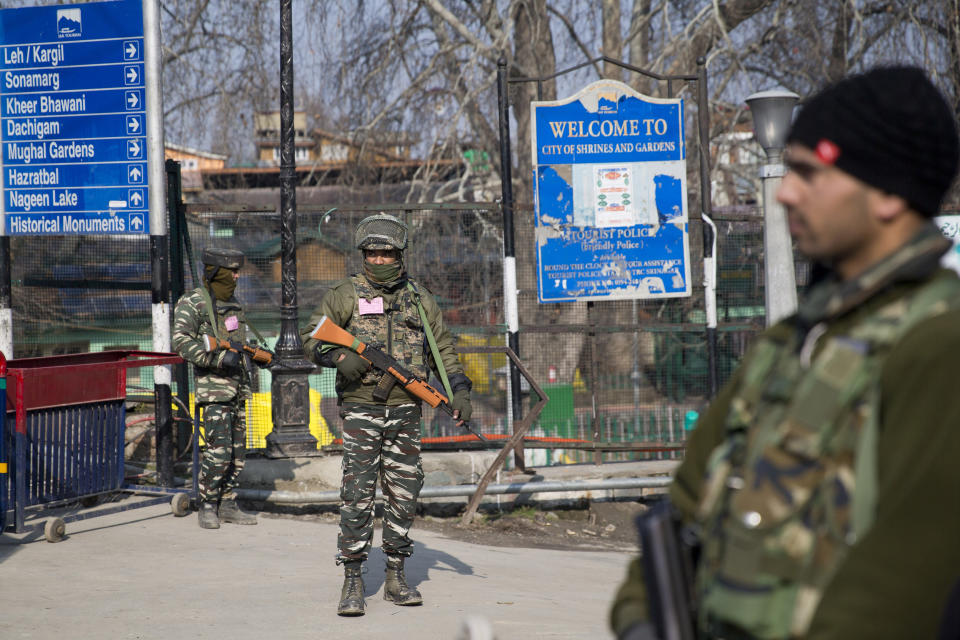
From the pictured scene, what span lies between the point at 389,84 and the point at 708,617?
13445mm

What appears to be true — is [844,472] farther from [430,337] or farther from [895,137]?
[430,337]

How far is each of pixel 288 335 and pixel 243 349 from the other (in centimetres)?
84

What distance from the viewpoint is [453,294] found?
938cm

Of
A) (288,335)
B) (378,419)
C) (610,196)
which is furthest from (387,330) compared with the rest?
(610,196)

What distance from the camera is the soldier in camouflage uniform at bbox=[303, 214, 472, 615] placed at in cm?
542

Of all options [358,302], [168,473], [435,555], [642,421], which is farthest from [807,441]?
[642,421]

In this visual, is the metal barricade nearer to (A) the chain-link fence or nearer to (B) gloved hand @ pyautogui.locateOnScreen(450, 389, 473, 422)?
(A) the chain-link fence

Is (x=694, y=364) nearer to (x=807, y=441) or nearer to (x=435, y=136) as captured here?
(x=435, y=136)

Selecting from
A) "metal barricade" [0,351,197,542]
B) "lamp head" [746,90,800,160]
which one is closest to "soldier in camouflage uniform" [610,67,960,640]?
"metal barricade" [0,351,197,542]

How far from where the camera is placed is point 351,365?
5.39m

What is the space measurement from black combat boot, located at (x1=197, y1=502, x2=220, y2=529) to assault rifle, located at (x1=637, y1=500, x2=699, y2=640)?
20.5ft

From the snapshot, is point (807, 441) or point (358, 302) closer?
point (807, 441)

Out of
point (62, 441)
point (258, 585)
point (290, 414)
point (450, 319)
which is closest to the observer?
point (258, 585)

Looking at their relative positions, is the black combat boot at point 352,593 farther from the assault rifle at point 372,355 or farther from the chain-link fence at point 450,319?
the chain-link fence at point 450,319
